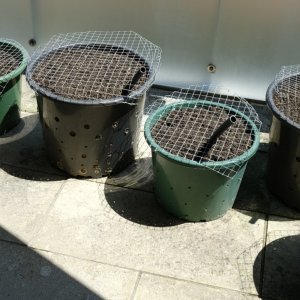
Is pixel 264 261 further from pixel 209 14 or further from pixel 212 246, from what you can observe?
pixel 209 14

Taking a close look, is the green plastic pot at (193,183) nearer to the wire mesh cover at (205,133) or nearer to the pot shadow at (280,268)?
the wire mesh cover at (205,133)

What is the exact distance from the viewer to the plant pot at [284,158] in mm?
3646

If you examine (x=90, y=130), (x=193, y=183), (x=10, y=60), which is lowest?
(x=193, y=183)

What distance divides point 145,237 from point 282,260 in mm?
989

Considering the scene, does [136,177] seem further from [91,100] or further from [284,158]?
[284,158]

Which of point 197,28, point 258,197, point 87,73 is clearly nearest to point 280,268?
point 258,197

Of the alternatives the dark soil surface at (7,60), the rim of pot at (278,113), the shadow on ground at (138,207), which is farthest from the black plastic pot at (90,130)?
the rim of pot at (278,113)

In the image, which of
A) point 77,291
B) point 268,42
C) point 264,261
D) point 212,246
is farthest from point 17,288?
point 268,42

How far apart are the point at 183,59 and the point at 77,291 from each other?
270cm

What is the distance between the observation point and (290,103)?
386cm

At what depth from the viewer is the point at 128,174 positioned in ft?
14.0

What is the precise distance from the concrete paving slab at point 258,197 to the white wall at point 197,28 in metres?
1.08

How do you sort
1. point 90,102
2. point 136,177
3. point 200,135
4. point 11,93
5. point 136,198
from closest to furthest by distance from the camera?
point 90,102, point 200,135, point 136,198, point 136,177, point 11,93

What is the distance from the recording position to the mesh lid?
145 inches
